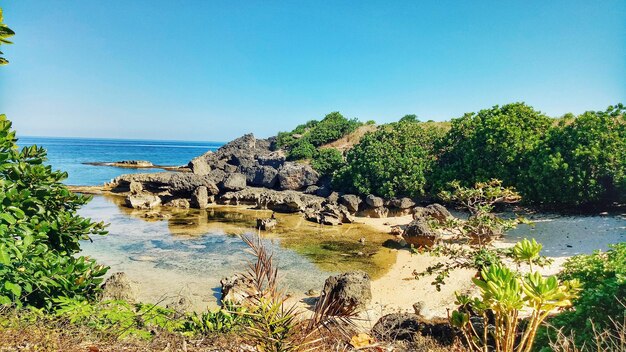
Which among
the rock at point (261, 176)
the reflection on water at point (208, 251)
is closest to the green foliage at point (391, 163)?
the reflection on water at point (208, 251)

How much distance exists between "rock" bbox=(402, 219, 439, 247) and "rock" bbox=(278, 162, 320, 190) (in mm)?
15551

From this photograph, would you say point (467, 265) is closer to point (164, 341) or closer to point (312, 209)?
point (164, 341)

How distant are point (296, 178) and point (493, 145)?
15476 millimetres

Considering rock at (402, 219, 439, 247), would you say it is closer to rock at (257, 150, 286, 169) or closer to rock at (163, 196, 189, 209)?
rock at (163, 196, 189, 209)

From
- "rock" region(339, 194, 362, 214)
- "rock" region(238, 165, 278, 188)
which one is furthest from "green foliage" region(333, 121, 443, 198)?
"rock" region(238, 165, 278, 188)

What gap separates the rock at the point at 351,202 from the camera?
24.3m

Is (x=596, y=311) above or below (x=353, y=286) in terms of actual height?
above

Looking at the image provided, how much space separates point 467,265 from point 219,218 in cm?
1891

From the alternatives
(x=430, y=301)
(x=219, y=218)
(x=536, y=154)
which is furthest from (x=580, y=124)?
(x=219, y=218)

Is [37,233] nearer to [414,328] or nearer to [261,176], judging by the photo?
[414,328]

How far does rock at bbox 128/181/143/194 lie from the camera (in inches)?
1155

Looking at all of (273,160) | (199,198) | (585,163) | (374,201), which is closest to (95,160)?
Answer: (273,160)

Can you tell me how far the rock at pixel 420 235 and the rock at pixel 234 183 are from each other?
16681mm

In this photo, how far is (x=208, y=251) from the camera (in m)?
16.4
